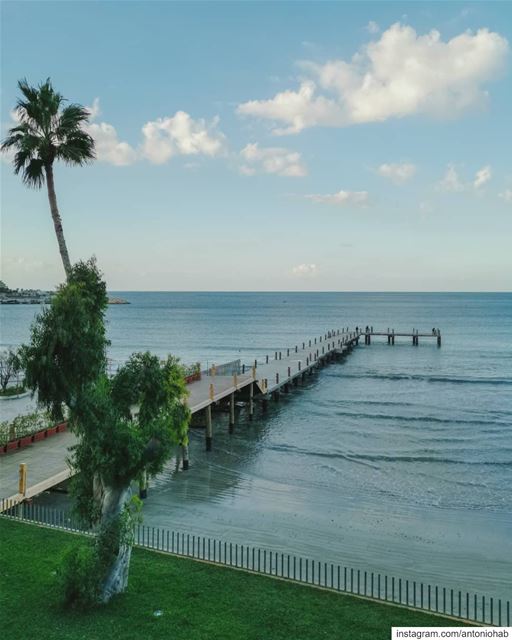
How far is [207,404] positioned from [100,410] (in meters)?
19.1

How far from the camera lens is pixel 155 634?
34.6ft

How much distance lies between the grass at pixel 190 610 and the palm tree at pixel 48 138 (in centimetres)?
817

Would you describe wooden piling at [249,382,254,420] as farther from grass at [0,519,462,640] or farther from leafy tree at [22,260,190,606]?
leafy tree at [22,260,190,606]

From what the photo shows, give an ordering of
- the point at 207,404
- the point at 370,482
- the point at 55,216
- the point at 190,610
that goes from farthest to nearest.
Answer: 1. the point at 207,404
2. the point at 370,482
3. the point at 55,216
4. the point at 190,610

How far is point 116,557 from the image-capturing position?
1155 centimetres

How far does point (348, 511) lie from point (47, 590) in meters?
12.4

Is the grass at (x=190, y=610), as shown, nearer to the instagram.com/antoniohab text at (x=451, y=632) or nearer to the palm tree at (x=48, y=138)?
the instagram.com/antoniohab text at (x=451, y=632)

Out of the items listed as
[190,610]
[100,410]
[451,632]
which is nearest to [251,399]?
[190,610]

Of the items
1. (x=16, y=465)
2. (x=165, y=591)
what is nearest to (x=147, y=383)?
(x=165, y=591)

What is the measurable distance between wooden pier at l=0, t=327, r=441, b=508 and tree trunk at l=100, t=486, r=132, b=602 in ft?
15.7

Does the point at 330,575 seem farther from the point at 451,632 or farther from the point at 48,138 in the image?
the point at 48,138

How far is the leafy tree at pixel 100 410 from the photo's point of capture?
11.2 meters

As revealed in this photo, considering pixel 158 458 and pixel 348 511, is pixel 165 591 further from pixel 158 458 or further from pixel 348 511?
pixel 348 511

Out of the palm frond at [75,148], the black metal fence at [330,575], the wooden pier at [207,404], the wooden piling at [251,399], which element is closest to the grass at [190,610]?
the black metal fence at [330,575]
